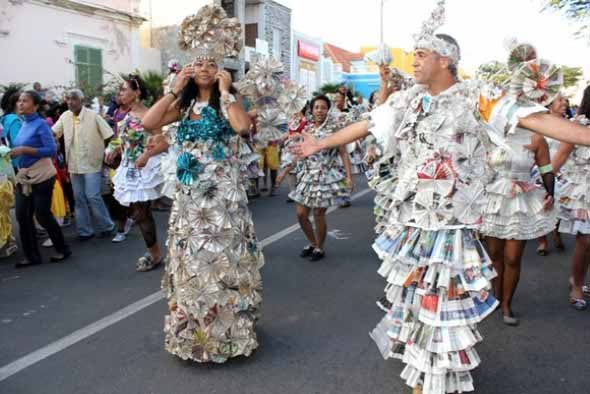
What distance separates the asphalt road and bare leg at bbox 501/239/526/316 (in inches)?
6.7

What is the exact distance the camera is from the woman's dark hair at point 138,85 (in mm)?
6113

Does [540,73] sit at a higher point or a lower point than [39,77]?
lower

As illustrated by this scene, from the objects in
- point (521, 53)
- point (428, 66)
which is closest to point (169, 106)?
point (428, 66)

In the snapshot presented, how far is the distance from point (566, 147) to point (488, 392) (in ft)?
8.15

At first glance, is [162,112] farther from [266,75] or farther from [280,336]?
[280,336]

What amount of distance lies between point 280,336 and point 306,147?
1713 millimetres

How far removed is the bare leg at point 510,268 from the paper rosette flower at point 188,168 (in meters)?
2.61

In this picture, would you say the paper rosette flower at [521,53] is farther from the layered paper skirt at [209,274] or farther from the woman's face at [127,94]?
the woman's face at [127,94]

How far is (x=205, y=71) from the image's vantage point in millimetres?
3850

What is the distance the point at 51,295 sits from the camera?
17.9 ft

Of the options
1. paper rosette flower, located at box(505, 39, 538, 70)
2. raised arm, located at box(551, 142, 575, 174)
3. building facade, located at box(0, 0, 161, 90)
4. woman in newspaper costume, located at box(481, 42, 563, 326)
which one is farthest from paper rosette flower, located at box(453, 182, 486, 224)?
building facade, located at box(0, 0, 161, 90)

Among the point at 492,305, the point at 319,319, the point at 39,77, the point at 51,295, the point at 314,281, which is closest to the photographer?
the point at 492,305

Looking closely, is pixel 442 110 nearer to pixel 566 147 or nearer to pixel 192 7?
pixel 566 147

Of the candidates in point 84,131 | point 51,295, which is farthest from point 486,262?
point 84,131
